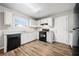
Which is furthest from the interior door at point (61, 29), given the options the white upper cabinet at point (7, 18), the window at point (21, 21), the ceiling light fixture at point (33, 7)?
the white upper cabinet at point (7, 18)

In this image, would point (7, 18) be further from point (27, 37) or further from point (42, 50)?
point (42, 50)

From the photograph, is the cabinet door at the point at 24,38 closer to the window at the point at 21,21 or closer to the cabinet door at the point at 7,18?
the window at the point at 21,21

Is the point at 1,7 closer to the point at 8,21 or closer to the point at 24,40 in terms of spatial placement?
the point at 8,21

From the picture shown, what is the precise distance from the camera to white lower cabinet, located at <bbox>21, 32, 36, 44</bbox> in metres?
1.47

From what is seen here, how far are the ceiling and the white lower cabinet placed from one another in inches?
15.6

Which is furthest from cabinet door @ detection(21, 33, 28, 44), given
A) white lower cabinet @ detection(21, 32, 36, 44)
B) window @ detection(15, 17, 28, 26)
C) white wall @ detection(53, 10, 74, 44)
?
white wall @ detection(53, 10, 74, 44)

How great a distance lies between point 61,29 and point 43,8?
1.86 ft

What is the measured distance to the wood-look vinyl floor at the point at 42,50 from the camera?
135cm

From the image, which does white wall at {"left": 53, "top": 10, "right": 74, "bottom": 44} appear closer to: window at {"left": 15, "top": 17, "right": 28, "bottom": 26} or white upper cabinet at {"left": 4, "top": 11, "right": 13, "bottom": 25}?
window at {"left": 15, "top": 17, "right": 28, "bottom": 26}

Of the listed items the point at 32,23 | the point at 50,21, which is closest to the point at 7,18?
the point at 32,23

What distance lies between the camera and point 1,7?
127 cm

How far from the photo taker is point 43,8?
4.57 ft

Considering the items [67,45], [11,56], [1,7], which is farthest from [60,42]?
[1,7]

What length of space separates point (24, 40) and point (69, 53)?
3.16ft
